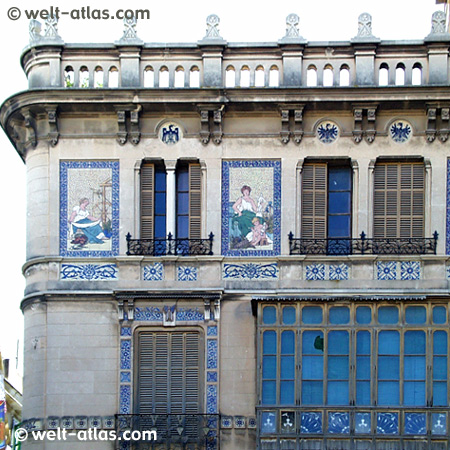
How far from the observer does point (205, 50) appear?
37875mm

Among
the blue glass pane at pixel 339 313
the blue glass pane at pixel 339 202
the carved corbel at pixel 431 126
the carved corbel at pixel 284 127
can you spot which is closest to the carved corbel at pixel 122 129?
the carved corbel at pixel 284 127

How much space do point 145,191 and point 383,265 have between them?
5797 millimetres

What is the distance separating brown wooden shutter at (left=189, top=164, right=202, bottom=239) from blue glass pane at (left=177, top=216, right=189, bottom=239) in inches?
4.6

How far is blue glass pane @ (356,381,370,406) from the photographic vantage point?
35625 millimetres

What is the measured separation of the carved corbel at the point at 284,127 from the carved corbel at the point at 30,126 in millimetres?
5814

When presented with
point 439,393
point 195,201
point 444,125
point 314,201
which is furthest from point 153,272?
point 444,125

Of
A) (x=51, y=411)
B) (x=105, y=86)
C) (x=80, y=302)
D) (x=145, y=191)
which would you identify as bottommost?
A: (x=51, y=411)

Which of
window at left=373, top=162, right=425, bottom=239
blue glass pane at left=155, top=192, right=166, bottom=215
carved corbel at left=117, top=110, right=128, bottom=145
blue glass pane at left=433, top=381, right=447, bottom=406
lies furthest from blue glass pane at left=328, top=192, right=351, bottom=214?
carved corbel at left=117, top=110, right=128, bottom=145

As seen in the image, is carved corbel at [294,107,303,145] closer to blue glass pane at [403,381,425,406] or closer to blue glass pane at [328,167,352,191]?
blue glass pane at [328,167,352,191]

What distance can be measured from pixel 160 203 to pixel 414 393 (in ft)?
24.2

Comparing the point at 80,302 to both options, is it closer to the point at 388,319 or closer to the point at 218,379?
the point at 218,379

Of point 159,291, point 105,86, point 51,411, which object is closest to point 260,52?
point 105,86

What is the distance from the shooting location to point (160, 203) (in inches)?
1481

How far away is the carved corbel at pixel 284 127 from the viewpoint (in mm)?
37375
